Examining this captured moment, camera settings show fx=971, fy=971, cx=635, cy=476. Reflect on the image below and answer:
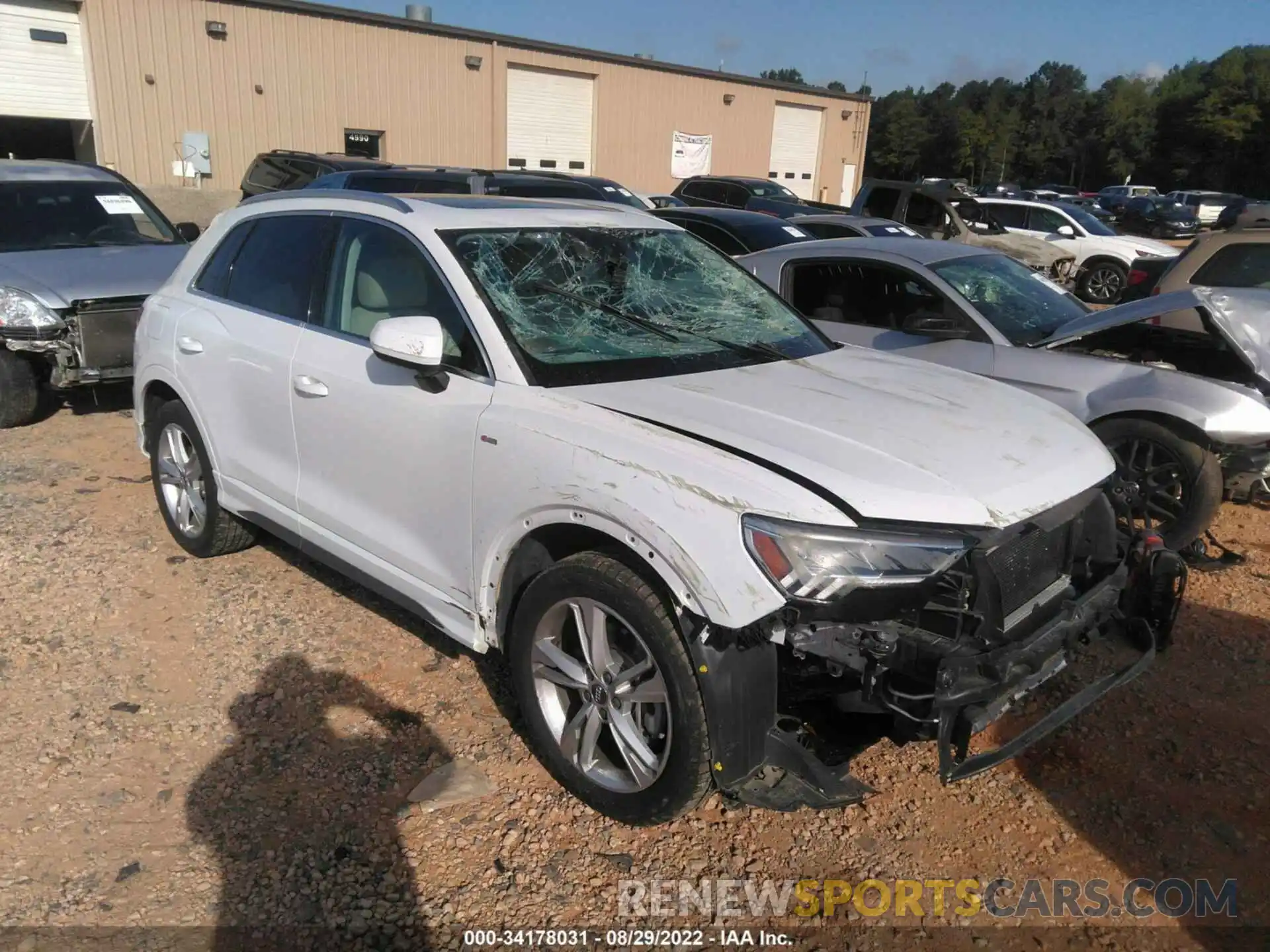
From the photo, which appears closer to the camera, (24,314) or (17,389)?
(24,314)

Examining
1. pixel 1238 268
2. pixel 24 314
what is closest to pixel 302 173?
pixel 24 314

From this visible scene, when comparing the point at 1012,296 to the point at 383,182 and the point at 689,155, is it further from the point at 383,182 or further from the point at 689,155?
the point at 689,155

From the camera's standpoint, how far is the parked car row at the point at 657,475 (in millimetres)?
2555

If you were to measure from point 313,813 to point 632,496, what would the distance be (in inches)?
59.2

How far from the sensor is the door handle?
12.1 ft

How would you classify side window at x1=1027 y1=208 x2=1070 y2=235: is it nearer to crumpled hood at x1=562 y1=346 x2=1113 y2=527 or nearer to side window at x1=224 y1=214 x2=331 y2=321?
crumpled hood at x1=562 y1=346 x2=1113 y2=527

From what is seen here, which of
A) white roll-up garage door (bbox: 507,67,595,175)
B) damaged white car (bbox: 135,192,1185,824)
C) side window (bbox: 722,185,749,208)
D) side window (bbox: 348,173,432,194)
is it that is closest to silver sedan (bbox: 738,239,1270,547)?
damaged white car (bbox: 135,192,1185,824)

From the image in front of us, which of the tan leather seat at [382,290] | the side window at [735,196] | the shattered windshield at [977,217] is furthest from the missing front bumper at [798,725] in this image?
the side window at [735,196]

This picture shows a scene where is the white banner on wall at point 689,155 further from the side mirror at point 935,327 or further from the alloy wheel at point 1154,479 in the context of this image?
the alloy wheel at point 1154,479

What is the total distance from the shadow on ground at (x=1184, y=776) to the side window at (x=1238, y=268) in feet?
14.3

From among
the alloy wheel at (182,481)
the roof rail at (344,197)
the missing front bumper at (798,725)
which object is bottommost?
the alloy wheel at (182,481)

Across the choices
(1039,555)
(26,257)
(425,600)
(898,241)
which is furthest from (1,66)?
(1039,555)

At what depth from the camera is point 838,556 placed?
8.23 ft

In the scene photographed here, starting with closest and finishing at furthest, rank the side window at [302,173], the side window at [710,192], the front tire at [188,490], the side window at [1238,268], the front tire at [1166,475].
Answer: the front tire at [188,490] < the front tire at [1166,475] < the side window at [1238,268] < the side window at [302,173] < the side window at [710,192]
